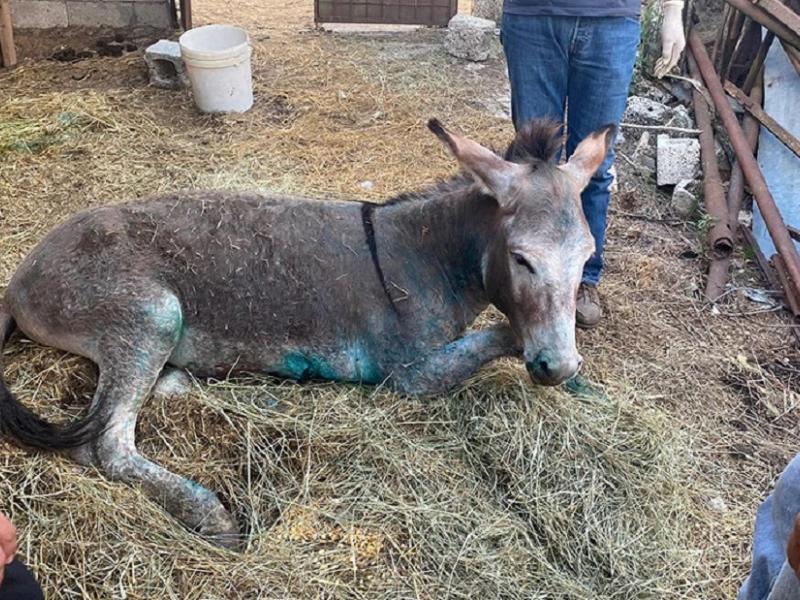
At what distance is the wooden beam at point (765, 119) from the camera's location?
581 cm

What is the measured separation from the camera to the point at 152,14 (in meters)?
8.15

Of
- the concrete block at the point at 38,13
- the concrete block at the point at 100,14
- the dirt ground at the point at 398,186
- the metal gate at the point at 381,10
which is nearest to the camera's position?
the dirt ground at the point at 398,186

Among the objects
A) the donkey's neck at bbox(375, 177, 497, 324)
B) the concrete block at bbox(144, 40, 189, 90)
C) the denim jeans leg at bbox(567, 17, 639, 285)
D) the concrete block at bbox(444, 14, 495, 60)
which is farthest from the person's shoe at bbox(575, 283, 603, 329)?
the concrete block at bbox(444, 14, 495, 60)

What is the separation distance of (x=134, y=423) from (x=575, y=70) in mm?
2554

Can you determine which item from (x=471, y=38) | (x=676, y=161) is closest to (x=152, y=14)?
(x=471, y=38)

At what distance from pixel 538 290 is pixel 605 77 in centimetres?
141

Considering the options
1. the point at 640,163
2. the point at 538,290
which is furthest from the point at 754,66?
the point at 538,290

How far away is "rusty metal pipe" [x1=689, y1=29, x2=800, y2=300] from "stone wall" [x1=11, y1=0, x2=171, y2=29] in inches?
201

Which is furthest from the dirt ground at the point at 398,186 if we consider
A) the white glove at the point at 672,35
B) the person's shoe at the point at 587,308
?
the white glove at the point at 672,35

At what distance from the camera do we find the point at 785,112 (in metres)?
6.27

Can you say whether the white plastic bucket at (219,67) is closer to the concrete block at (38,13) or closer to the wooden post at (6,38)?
the wooden post at (6,38)

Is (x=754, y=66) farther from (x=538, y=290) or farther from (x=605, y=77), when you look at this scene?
(x=538, y=290)

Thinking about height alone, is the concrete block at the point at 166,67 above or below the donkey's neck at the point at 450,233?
below

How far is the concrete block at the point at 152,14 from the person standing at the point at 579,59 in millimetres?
5288
